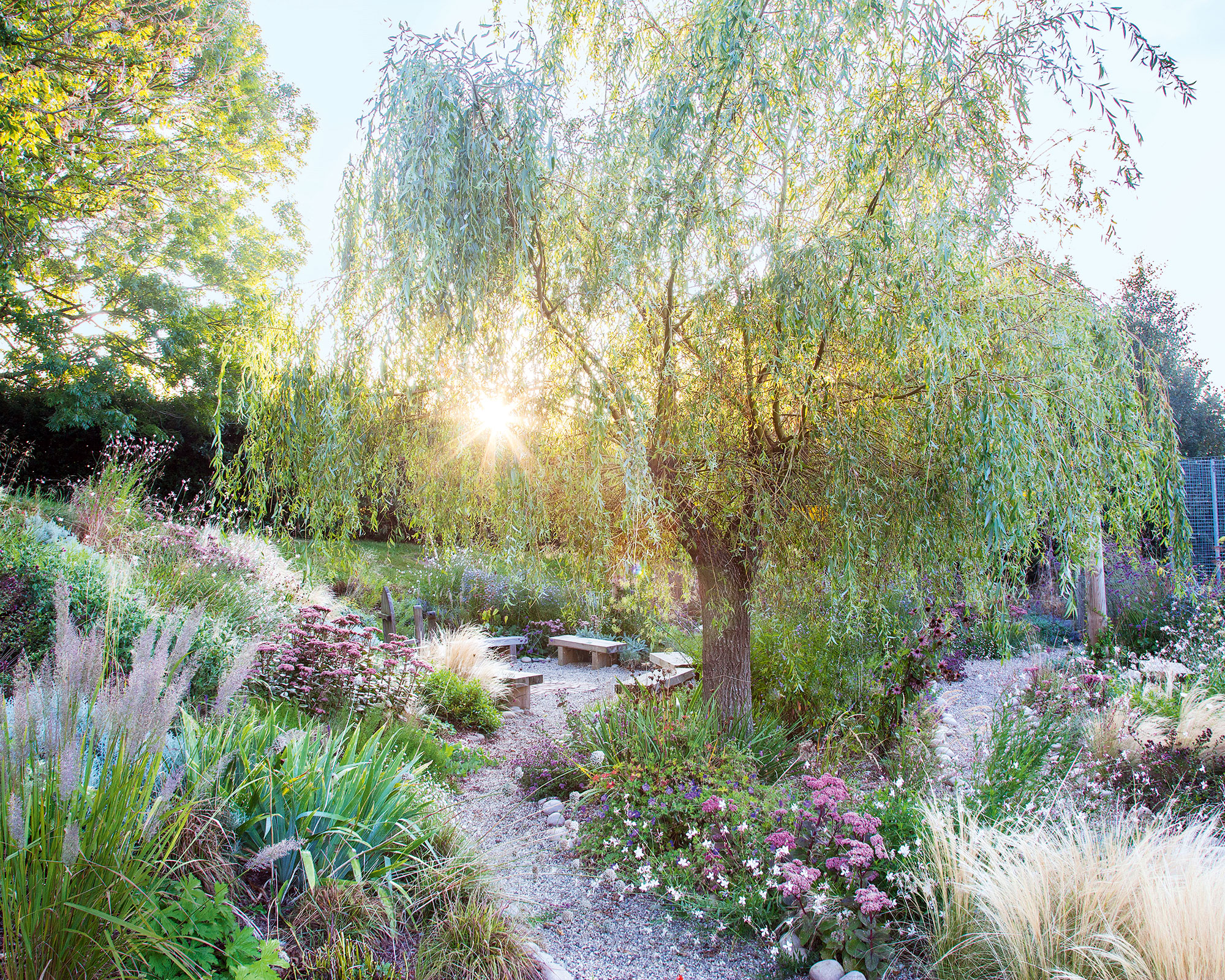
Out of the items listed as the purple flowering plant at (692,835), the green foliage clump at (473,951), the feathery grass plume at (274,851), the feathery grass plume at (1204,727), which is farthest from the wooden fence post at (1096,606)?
the feathery grass plume at (274,851)

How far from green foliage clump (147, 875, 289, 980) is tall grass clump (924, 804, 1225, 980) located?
2.18 m

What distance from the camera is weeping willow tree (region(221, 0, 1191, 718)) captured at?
3.15 meters

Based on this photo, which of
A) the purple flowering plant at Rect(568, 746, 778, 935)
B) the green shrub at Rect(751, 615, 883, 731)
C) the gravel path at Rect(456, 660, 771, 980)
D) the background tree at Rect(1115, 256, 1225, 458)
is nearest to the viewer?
the gravel path at Rect(456, 660, 771, 980)

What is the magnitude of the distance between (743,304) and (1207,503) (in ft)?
33.8

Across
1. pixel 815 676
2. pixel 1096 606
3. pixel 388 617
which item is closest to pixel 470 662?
pixel 388 617

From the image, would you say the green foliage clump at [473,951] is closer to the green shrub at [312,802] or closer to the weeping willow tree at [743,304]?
the green shrub at [312,802]

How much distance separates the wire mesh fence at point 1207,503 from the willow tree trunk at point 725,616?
27.8 feet

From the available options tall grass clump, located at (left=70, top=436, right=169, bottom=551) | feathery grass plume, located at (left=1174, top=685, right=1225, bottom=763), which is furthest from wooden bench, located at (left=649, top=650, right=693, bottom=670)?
tall grass clump, located at (left=70, top=436, right=169, bottom=551)

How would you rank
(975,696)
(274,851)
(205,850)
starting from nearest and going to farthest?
(274,851) < (205,850) < (975,696)

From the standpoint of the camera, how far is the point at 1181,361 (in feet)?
41.2

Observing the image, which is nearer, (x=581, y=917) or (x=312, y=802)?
(x=312, y=802)

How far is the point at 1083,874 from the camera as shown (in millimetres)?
2461

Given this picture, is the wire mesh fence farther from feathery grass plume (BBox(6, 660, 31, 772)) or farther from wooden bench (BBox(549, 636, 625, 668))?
feathery grass plume (BBox(6, 660, 31, 772))

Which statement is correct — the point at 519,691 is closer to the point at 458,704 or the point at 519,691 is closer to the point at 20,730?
the point at 458,704
